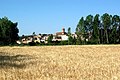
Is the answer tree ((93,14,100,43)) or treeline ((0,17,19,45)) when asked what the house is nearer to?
treeline ((0,17,19,45))

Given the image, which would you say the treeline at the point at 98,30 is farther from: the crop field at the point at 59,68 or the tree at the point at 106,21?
the crop field at the point at 59,68

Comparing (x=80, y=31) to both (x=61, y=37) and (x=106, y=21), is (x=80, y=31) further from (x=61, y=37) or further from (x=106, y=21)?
(x=61, y=37)

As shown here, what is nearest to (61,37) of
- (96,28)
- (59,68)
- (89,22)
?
(89,22)

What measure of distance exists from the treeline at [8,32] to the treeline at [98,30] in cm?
1964

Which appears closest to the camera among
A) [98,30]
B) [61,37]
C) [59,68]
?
[59,68]

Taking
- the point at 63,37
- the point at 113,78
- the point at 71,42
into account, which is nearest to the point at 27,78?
the point at 113,78

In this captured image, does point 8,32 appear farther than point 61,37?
No

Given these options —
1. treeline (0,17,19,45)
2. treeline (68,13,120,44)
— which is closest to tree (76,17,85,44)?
treeline (68,13,120,44)

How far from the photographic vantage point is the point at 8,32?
320 feet

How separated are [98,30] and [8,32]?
29436 millimetres

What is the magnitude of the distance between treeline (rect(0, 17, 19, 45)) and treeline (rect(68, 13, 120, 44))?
19642 millimetres

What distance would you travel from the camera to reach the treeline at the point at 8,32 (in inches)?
3718

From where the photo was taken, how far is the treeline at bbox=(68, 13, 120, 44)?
87.9 m

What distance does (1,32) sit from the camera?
9775 cm
